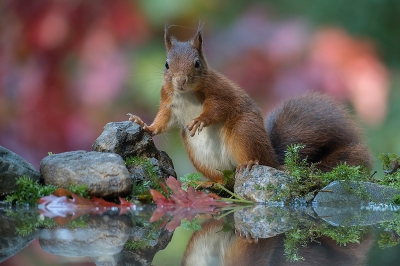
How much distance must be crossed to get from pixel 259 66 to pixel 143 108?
83 centimetres

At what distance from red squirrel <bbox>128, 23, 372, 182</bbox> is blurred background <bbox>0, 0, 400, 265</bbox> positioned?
918 mm

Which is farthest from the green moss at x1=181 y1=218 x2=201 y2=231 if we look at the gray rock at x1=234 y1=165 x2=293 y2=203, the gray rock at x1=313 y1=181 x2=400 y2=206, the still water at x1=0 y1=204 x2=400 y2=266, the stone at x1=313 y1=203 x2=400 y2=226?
the gray rock at x1=313 y1=181 x2=400 y2=206

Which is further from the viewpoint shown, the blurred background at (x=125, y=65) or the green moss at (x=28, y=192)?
the blurred background at (x=125, y=65)

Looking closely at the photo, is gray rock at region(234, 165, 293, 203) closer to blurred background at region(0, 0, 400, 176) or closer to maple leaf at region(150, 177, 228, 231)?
maple leaf at region(150, 177, 228, 231)

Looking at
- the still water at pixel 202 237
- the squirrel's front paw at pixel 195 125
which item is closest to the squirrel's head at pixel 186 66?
the squirrel's front paw at pixel 195 125

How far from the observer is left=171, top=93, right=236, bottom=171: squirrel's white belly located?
268cm

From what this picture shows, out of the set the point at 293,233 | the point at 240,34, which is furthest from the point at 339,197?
the point at 240,34

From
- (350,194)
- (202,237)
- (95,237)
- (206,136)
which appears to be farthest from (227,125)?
(95,237)

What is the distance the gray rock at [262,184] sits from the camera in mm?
2260

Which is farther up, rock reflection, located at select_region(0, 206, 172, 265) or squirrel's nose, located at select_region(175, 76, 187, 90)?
squirrel's nose, located at select_region(175, 76, 187, 90)

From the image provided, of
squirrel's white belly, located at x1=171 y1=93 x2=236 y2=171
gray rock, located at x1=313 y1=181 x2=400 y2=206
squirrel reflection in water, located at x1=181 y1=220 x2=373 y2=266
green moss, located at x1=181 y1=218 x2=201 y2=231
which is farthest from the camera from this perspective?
squirrel's white belly, located at x1=171 y1=93 x2=236 y2=171

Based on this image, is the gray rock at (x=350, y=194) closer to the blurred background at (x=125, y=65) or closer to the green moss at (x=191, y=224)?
the green moss at (x=191, y=224)

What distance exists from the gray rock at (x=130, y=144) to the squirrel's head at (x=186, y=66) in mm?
235

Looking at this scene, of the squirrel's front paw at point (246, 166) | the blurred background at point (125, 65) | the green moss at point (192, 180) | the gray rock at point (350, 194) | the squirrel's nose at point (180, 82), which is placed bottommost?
the gray rock at point (350, 194)
